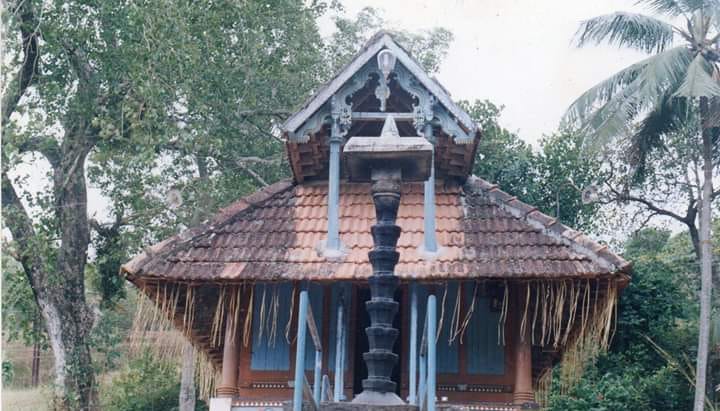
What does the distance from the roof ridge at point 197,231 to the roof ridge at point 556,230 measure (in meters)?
2.37

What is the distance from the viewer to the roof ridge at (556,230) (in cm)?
910

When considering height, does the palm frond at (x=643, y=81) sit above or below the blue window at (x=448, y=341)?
above

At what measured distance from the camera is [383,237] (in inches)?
264

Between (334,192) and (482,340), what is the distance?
7.65 feet

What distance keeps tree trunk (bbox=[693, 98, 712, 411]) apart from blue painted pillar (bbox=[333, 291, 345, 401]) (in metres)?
9.32

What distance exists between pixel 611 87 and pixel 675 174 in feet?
14.2

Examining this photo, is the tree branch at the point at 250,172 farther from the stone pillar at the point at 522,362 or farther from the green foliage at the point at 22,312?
the stone pillar at the point at 522,362

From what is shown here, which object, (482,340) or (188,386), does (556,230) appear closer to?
(482,340)

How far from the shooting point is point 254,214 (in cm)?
1060

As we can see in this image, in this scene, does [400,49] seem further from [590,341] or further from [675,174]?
[675,174]

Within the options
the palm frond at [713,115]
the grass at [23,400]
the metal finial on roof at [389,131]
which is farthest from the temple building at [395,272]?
the grass at [23,400]

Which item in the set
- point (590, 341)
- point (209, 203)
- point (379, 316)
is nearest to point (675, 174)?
point (209, 203)

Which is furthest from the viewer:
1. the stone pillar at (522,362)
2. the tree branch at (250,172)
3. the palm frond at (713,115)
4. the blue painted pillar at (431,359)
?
A: the tree branch at (250,172)

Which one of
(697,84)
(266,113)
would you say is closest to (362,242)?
(266,113)
